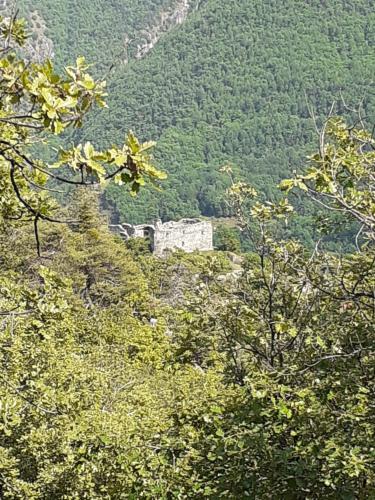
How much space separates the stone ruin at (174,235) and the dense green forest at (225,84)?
44.1 m

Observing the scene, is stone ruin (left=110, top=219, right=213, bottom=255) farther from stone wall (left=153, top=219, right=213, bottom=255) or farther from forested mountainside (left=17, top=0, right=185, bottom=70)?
forested mountainside (left=17, top=0, right=185, bottom=70)

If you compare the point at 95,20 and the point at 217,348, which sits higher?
the point at 95,20

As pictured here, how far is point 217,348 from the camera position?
6.80 metres

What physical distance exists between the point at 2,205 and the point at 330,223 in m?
2.41

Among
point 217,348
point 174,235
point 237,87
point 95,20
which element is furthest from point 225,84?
point 217,348

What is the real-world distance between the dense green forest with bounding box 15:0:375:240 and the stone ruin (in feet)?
145

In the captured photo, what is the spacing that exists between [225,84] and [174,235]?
303ft

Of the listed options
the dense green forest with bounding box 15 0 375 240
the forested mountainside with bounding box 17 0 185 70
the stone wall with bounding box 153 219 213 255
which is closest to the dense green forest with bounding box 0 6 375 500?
the stone wall with bounding box 153 219 213 255

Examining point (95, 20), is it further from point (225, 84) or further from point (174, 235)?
point (174, 235)

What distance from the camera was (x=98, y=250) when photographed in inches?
1020

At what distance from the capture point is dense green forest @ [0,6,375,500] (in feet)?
9.83

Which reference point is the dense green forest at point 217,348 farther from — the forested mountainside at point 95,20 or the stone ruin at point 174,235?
the forested mountainside at point 95,20

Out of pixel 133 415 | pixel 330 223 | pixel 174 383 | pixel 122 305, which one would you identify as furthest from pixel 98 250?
pixel 330 223

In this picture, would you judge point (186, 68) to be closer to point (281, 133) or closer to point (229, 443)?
point (281, 133)
